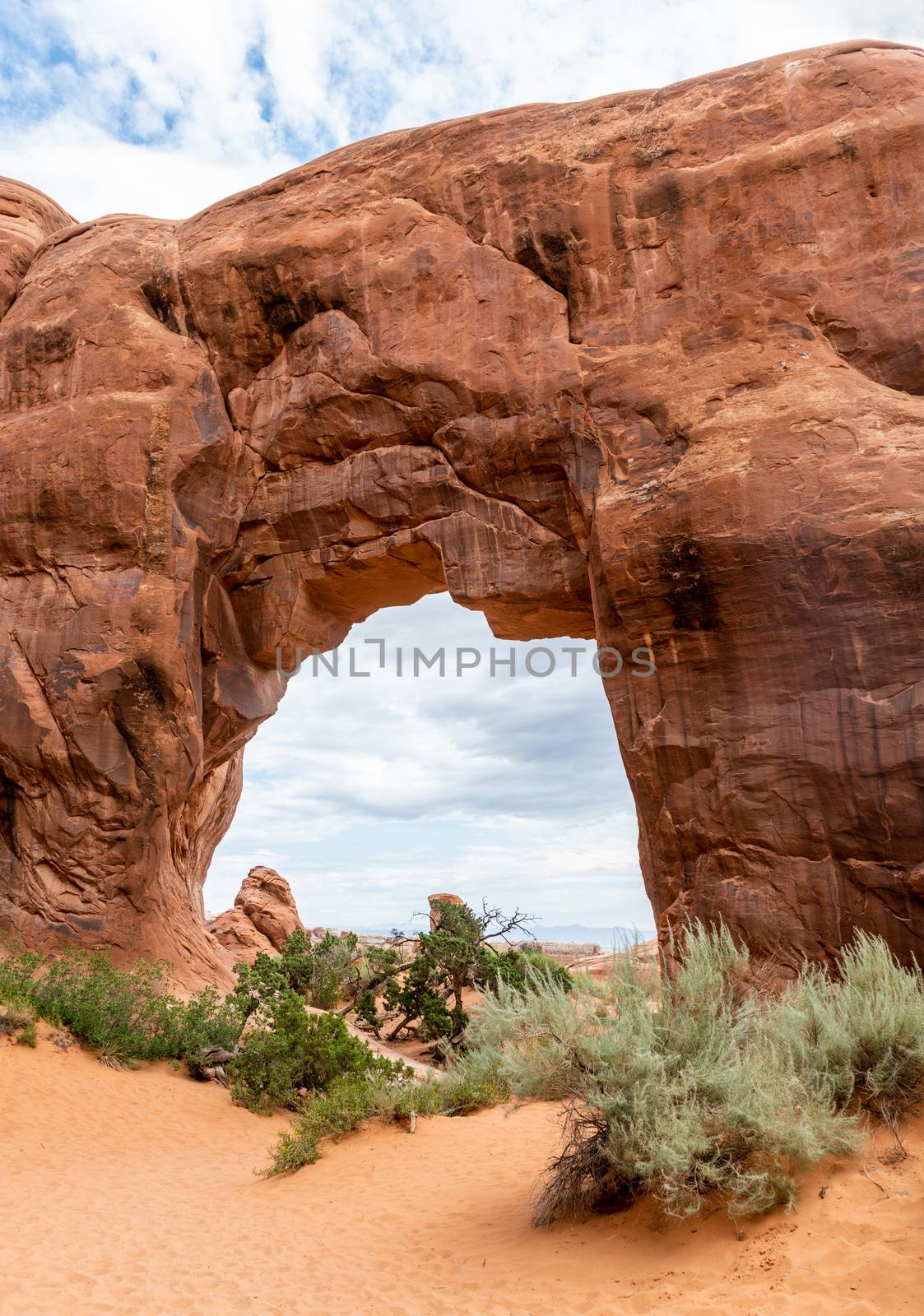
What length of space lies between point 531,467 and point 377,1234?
8002 mm

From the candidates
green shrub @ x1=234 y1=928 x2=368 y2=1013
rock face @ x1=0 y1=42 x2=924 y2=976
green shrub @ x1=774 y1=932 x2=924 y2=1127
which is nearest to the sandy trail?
green shrub @ x1=774 y1=932 x2=924 y2=1127

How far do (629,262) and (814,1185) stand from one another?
31.0 ft

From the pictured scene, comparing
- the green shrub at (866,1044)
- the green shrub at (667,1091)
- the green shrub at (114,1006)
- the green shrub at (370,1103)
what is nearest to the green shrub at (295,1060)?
the green shrub at (370,1103)

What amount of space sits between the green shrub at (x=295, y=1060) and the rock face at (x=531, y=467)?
264 centimetres

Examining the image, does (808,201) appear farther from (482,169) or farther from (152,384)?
(152,384)

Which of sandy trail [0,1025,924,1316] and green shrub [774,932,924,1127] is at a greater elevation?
green shrub [774,932,924,1127]

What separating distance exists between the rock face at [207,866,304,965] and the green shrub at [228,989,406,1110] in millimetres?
9520

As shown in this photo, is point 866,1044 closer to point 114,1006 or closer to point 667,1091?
point 667,1091

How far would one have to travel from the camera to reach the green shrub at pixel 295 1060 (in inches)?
444

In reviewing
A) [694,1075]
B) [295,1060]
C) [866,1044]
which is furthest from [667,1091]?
[295,1060]

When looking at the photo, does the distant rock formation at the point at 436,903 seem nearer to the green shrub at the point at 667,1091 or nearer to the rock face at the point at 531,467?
the rock face at the point at 531,467

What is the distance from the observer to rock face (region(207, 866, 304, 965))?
74.9 feet

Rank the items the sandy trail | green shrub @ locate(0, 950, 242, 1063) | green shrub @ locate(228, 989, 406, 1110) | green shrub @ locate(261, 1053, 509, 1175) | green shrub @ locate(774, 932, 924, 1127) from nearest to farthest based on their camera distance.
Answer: the sandy trail < green shrub @ locate(774, 932, 924, 1127) < green shrub @ locate(261, 1053, 509, 1175) < green shrub @ locate(228, 989, 406, 1110) < green shrub @ locate(0, 950, 242, 1063)

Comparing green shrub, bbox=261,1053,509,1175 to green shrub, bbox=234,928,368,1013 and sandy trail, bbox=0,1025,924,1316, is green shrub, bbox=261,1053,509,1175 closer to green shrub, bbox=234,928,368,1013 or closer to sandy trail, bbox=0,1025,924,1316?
sandy trail, bbox=0,1025,924,1316
